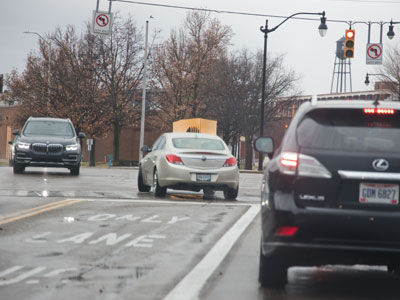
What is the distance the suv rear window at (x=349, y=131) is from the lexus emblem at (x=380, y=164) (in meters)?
0.10

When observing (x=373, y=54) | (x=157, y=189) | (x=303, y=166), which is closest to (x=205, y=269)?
(x=303, y=166)

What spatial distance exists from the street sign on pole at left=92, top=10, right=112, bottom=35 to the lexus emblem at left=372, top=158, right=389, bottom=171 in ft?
82.5

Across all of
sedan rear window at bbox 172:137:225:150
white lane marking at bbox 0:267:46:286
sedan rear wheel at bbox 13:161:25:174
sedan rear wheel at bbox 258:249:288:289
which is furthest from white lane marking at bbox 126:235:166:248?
sedan rear wheel at bbox 13:161:25:174

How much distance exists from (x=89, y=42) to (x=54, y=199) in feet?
137

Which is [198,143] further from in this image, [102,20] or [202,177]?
[102,20]

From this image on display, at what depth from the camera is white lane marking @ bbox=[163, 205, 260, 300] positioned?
21.4 ft

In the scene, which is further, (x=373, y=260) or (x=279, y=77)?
(x=279, y=77)

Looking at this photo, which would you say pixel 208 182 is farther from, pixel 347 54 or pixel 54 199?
pixel 347 54

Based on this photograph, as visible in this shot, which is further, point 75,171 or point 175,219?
point 75,171

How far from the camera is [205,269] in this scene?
7801 millimetres

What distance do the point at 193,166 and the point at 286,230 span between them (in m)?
10.5

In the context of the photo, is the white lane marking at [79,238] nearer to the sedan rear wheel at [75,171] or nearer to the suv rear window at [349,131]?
the suv rear window at [349,131]

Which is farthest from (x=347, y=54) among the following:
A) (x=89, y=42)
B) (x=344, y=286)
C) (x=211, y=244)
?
(x=89, y=42)

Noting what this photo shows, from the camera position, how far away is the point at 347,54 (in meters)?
27.0
